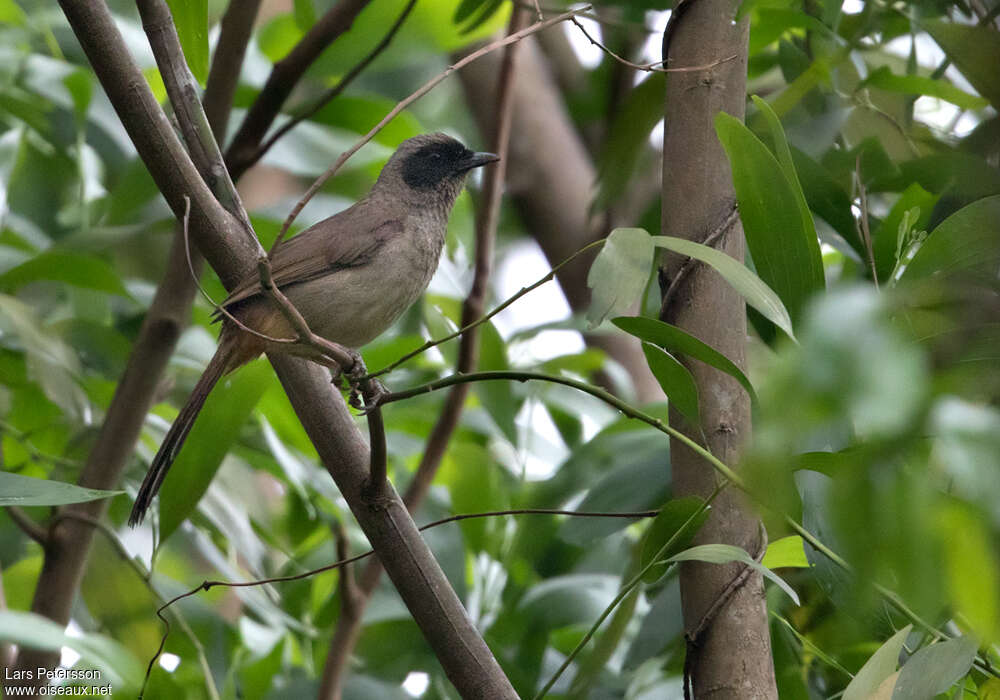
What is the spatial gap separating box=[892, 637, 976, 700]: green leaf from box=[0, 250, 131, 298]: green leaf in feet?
7.61

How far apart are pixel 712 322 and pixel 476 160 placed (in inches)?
76.6

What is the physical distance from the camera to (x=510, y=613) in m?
3.19

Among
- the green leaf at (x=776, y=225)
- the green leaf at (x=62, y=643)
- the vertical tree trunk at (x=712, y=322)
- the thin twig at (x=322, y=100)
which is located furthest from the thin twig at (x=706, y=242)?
the thin twig at (x=322, y=100)

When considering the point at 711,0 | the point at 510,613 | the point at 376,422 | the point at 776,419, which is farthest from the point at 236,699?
the point at 776,419

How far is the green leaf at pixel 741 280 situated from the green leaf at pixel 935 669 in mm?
575

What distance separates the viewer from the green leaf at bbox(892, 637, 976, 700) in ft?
5.18

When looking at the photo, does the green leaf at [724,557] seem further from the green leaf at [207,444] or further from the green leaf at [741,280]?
the green leaf at [207,444]

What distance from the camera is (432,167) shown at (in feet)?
12.7

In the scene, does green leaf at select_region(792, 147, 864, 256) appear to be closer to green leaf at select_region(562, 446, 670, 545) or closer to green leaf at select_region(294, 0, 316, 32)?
green leaf at select_region(562, 446, 670, 545)

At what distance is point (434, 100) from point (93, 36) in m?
3.76

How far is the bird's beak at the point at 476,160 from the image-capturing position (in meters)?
3.70

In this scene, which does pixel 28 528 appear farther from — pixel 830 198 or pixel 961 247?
pixel 961 247

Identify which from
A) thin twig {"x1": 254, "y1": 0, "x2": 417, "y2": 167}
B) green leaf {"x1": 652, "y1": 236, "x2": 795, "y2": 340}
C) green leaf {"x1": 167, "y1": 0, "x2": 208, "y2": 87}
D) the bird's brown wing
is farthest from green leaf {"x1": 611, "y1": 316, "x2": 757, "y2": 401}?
the bird's brown wing

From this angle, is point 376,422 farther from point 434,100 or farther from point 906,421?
point 434,100
